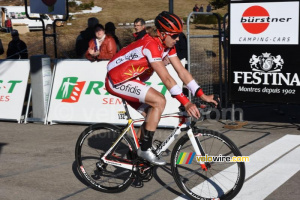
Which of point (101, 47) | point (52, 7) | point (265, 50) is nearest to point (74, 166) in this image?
point (101, 47)

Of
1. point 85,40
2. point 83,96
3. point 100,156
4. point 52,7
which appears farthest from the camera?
point 52,7

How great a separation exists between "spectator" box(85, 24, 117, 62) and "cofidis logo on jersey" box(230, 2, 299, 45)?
8.44ft

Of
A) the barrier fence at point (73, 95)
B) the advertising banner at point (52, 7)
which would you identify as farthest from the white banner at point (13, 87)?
the advertising banner at point (52, 7)

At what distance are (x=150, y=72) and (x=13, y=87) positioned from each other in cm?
614

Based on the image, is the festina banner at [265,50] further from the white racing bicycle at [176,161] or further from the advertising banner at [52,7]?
the advertising banner at [52,7]

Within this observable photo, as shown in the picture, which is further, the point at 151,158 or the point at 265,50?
the point at 265,50

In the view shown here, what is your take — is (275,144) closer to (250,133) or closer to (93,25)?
(250,133)

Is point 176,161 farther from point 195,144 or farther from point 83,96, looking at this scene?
point 83,96

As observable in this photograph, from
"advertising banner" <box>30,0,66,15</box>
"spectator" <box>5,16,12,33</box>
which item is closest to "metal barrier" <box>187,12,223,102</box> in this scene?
"advertising banner" <box>30,0,66,15</box>

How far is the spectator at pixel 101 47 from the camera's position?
1095 centimetres

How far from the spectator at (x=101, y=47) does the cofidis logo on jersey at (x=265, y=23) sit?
2572mm

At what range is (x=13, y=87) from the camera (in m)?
11.4

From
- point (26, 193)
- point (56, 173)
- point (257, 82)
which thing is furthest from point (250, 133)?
point (26, 193)

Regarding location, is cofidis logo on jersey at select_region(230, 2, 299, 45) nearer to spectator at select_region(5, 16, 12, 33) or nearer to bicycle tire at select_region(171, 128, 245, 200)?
bicycle tire at select_region(171, 128, 245, 200)
